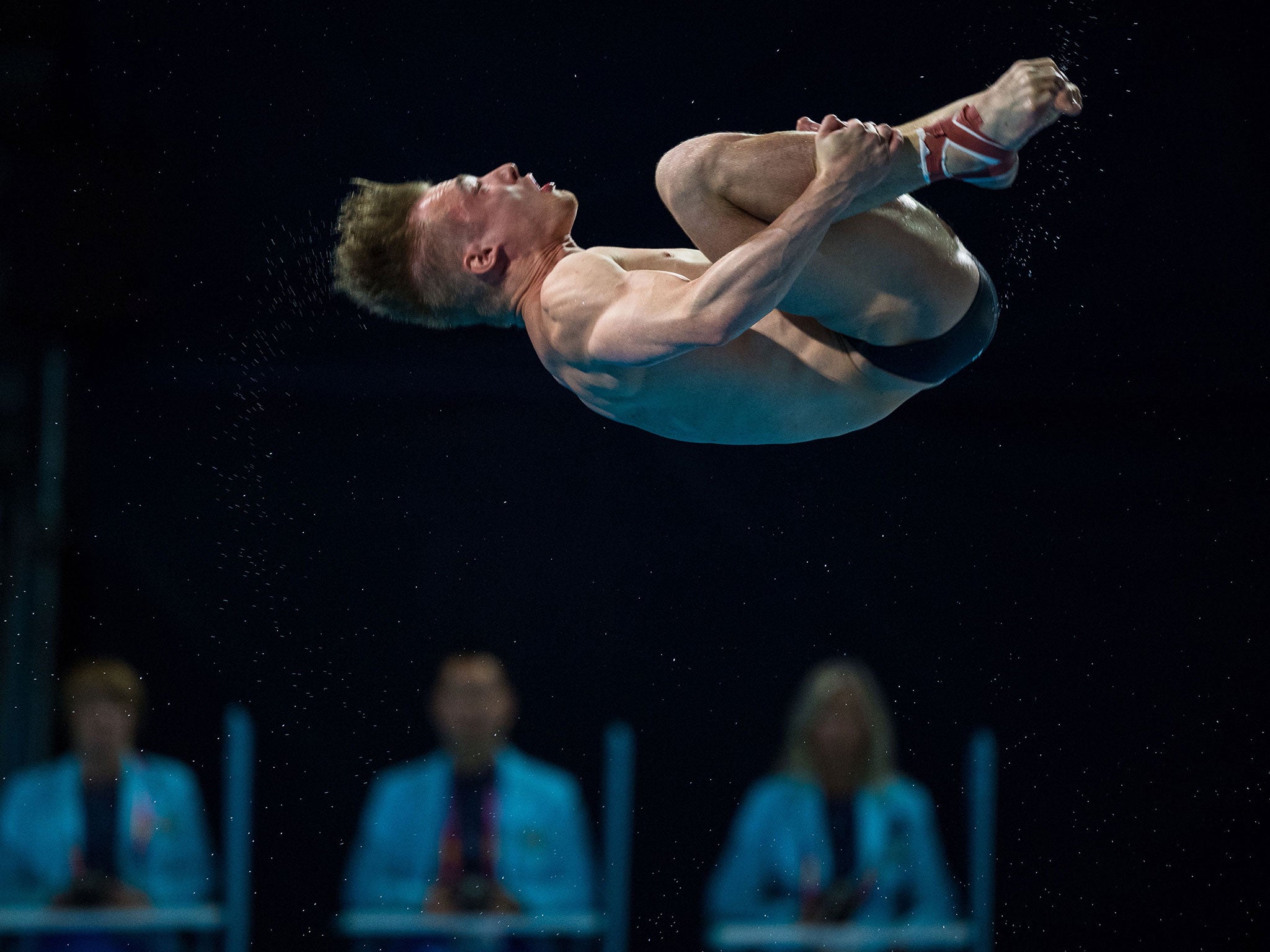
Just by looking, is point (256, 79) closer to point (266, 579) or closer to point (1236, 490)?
point (266, 579)

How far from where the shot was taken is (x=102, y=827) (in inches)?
144

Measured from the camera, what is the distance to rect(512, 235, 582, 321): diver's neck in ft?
6.89

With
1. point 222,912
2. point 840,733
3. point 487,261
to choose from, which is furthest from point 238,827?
point 487,261

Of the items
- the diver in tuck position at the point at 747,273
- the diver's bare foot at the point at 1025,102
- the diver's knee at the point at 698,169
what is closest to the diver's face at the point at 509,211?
the diver in tuck position at the point at 747,273

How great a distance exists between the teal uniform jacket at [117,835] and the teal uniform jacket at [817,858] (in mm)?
1542

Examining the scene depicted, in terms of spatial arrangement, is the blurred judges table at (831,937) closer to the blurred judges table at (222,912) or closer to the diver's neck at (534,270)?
the blurred judges table at (222,912)

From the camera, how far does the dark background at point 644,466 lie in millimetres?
4484

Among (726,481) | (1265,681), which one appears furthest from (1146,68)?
(1265,681)

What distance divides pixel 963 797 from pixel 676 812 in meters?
1.02

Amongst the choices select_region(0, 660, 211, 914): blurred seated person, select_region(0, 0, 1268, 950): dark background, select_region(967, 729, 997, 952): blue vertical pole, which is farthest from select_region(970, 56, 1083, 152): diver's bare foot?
select_region(967, 729, 997, 952): blue vertical pole

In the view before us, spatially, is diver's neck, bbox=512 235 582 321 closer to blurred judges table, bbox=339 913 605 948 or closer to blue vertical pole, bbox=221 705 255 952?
blurred judges table, bbox=339 913 605 948

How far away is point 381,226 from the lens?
223 centimetres

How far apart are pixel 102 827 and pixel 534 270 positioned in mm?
2383

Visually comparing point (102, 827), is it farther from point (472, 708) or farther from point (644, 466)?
point (644, 466)
